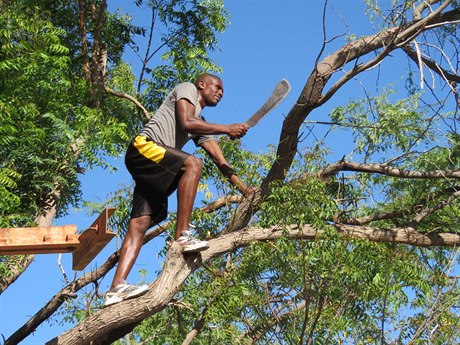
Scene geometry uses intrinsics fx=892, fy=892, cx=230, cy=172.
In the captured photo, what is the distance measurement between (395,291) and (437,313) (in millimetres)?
790

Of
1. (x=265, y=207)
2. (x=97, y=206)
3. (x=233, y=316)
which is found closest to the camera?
(x=265, y=207)

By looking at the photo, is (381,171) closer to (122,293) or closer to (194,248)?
(194,248)

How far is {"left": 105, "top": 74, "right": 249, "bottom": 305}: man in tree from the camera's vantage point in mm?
5613

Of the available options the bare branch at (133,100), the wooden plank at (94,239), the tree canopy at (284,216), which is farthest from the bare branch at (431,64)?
the bare branch at (133,100)

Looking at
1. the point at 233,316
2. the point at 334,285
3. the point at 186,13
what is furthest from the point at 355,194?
the point at 186,13

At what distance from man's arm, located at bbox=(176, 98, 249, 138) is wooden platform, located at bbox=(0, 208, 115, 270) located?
0.78 meters

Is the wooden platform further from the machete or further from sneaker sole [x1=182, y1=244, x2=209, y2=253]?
the machete

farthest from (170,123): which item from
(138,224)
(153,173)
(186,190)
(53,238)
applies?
(53,238)

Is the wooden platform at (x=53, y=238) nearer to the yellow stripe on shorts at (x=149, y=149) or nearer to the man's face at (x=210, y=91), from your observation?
the yellow stripe on shorts at (x=149, y=149)

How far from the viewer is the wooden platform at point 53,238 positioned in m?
5.52

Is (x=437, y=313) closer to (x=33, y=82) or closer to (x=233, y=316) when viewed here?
(x=233, y=316)

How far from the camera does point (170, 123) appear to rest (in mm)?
5832

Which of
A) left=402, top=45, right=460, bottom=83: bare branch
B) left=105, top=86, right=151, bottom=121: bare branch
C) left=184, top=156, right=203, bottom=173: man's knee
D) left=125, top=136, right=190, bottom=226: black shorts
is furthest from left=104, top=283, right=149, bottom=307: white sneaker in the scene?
left=105, top=86, right=151, bottom=121: bare branch

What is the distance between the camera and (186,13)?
1218cm
